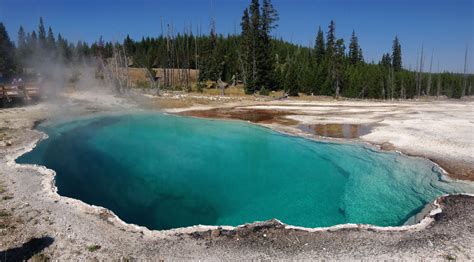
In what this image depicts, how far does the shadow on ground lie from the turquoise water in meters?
3.02

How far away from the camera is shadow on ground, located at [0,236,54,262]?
8.18 meters

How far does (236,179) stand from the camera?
53.8 ft

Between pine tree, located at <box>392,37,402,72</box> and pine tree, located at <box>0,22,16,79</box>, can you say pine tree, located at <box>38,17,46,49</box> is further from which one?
pine tree, located at <box>392,37,402,72</box>

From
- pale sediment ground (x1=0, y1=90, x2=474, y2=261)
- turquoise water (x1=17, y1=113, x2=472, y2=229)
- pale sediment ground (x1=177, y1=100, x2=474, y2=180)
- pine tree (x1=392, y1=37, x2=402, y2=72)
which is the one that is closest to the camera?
pale sediment ground (x1=0, y1=90, x2=474, y2=261)

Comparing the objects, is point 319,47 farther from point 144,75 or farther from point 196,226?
point 196,226

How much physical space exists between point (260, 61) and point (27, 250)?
50485 millimetres

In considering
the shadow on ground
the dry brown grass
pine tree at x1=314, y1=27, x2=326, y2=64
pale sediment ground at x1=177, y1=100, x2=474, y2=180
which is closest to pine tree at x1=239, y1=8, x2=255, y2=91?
the dry brown grass

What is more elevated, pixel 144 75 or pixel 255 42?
pixel 255 42

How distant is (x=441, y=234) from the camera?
9539 mm

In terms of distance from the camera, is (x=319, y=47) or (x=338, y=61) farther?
(x=319, y=47)

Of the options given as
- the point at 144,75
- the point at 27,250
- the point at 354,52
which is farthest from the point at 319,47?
the point at 27,250

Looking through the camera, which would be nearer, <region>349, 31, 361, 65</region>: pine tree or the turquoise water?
the turquoise water

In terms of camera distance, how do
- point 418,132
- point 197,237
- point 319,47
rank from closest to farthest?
point 197,237 < point 418,132 < point 319,47

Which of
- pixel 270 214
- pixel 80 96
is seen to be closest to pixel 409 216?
pixel 270 214
